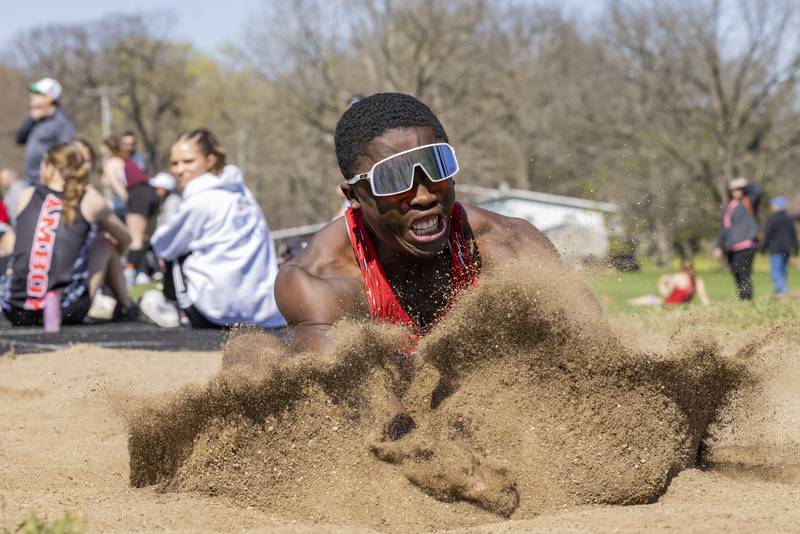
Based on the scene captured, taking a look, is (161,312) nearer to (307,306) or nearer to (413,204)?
(307,306)

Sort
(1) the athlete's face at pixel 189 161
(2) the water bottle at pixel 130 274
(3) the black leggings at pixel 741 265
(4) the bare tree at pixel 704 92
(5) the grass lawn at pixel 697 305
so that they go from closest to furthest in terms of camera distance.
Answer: (5) the grass lawn at pixel 697 305 < (1) the athlete's face at pixel 189 161 < (3) the black leggings at pixel 741 265 < (2) the water bottle at pixel 130 274 < (4) the bare tree at pixel 704 92

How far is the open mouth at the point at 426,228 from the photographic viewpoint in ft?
11.3

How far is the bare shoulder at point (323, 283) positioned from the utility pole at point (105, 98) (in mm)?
47279

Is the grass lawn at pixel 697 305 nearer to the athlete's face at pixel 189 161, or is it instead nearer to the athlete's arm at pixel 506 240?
the athlete's arm at pixel 506 240

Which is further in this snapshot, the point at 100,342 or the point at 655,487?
the point at 100,342

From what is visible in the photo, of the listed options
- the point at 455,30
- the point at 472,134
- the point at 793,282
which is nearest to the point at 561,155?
the point at 472,134

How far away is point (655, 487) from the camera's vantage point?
3184mm

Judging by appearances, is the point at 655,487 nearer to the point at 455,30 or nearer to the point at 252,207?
the point at 252,207

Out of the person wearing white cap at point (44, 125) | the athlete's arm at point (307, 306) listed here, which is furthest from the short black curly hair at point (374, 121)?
the person wearing white cap at point (44, 125)

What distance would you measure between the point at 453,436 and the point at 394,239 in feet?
2.36

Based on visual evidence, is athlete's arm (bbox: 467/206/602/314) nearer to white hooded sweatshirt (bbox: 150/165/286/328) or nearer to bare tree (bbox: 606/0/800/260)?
white hooded sweatshirt (bbox: 150/165/286/328)

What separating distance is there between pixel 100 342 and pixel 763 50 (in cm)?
2427

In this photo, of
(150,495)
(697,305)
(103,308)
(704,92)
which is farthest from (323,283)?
(704,92)

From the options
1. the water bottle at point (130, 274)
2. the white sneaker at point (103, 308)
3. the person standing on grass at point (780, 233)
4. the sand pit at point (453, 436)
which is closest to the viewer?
the sand pit at point (453, 436)
